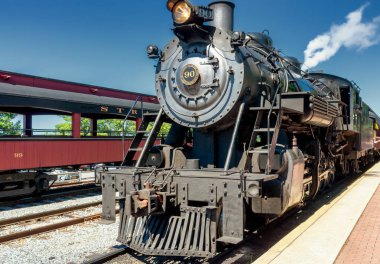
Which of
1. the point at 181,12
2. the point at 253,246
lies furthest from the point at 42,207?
the point at 181,12

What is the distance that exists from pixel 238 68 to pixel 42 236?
4.65 m

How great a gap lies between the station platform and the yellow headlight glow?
363cm

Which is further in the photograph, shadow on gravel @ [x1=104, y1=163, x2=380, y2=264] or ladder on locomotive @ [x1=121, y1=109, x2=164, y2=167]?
ladder on locomotive @ [x1=121, y1=109, x2=164, y2=167]

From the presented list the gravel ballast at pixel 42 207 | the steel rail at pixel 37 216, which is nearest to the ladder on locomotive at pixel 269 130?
the steel rail at pixel 37 216

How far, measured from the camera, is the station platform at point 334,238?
4.56 m

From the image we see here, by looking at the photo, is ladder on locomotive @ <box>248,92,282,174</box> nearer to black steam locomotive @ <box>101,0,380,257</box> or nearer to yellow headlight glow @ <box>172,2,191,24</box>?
black steam locomotive @ <box>101,0,380,257</box>

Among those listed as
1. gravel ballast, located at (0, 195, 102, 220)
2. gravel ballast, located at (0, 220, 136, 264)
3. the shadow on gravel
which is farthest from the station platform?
gravel ballast, located at (0, 195, 102, 220)

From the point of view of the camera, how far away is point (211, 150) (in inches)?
229

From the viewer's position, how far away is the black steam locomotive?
4457 millimetres

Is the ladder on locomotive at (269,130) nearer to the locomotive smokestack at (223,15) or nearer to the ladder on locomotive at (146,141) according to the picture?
the locomotive smokestack at (223,15)

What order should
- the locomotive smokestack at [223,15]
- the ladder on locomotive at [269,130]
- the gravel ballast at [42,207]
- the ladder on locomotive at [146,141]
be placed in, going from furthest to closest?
the gravel ballast at [42,207]
the locomotive smokestack at [223,15]
the ladder on locomotive at [146,141]
the ladder on locomotive at [269,130]

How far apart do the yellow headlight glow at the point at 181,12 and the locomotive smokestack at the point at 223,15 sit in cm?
83

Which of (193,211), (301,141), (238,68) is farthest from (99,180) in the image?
(301,141)

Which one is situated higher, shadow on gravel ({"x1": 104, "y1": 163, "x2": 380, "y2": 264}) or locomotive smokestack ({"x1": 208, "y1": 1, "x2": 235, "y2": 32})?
locomotive smokestack ({"x1": 208, "y1": 1, "x2": 235, "y2": 32})
